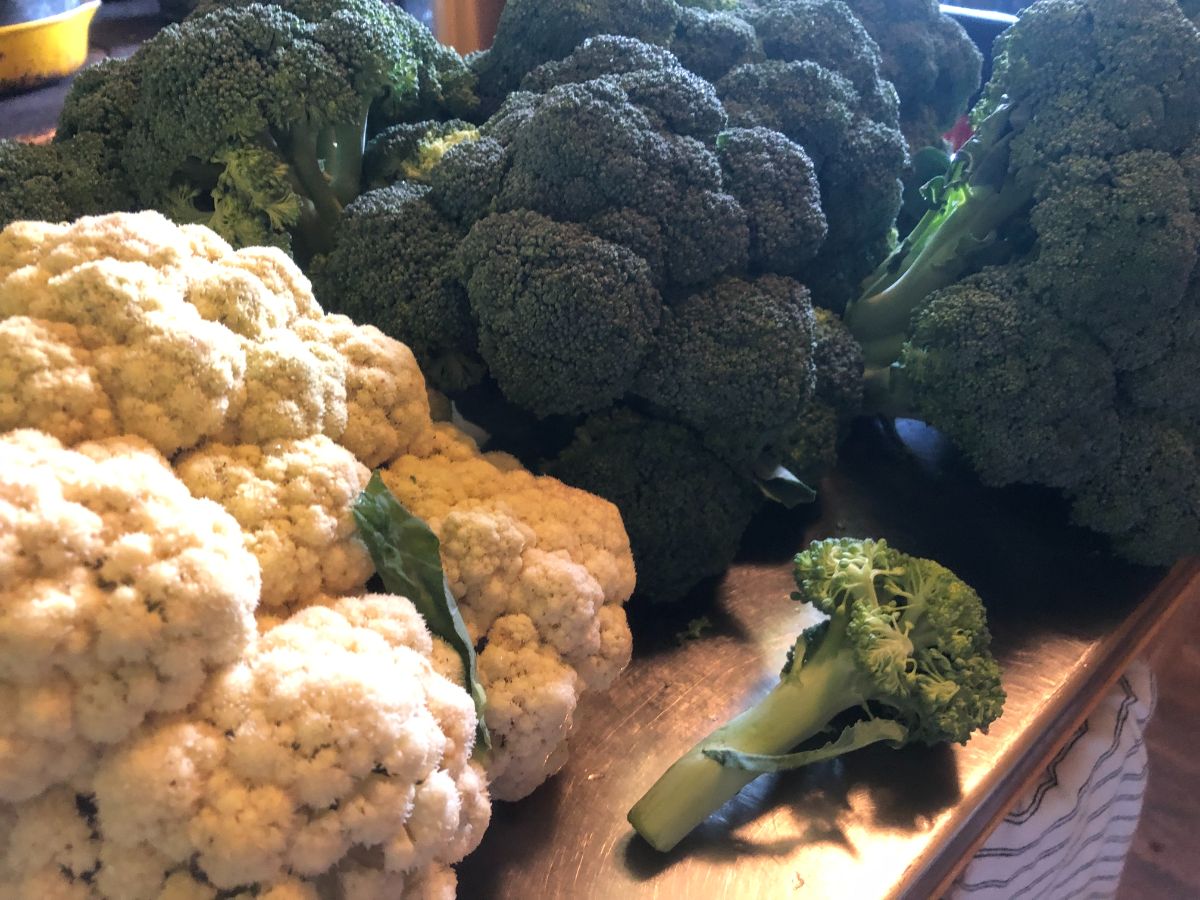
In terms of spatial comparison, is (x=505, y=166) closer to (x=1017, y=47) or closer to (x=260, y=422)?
(x=260, y=422)

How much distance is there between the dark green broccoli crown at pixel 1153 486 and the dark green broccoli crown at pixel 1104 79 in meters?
0.31

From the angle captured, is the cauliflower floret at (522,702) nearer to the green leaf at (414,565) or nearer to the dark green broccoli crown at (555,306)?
the green leaf at (414,565)

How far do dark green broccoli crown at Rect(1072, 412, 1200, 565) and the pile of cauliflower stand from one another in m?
0.62

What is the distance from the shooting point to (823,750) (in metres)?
0.75

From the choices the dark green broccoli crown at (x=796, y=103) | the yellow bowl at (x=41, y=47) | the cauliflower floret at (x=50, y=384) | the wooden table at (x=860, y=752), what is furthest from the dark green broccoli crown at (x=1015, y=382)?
the yellow bowl at (x=41, y=47)

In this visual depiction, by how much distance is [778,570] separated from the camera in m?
1.00

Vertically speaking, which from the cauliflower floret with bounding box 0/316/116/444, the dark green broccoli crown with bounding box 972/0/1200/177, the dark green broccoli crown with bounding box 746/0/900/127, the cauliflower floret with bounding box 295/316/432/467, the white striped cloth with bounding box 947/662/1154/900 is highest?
the dark green broccoli crown with bounding box 972/0/1200/177

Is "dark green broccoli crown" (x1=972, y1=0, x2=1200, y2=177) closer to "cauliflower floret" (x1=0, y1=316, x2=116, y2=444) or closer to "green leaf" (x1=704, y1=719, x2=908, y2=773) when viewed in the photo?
"green leaf" (x1=704, y1=719, x2=908, y2=773)

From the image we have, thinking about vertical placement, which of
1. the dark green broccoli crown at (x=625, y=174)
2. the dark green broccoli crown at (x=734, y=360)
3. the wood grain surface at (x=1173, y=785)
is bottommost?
the wood grain surface at (x=1173, y=785)

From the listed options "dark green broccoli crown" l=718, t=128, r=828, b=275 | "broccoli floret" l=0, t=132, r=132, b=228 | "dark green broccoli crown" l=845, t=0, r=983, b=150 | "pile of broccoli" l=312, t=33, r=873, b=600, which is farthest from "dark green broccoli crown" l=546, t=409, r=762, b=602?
"dark green broccoli crown" l=845, t=0, r=983, b=150

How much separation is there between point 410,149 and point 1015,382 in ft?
2.41

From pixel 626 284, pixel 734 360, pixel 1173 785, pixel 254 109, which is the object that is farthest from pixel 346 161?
pixel 1173 785

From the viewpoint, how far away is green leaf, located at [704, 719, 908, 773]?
733 mm

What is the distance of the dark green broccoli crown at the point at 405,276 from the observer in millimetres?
875
